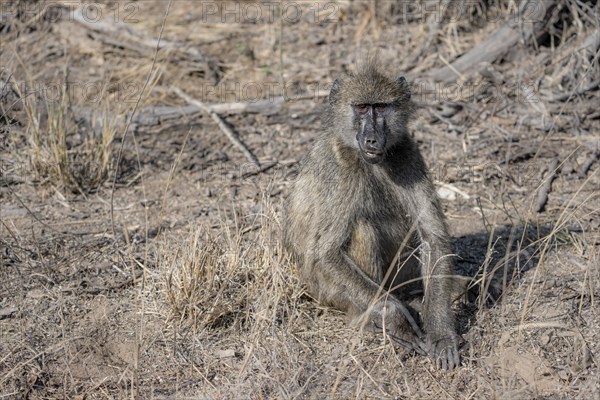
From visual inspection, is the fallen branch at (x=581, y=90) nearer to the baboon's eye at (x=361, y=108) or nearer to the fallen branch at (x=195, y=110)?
the fallen branch at (x=195, y=110)

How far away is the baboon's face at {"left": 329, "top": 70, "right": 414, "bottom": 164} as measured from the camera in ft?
14.5

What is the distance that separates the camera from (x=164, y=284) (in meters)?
4.59

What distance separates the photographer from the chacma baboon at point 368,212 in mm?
4461

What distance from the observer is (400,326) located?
4340 millimetres

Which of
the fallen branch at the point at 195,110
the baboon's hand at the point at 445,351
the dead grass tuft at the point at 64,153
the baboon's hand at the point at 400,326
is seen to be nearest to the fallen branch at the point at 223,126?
the fallen branch at the point at 195,110

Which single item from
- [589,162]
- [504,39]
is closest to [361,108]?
[589,162]

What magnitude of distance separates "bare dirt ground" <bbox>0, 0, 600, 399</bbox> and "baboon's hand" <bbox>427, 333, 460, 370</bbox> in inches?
2.3

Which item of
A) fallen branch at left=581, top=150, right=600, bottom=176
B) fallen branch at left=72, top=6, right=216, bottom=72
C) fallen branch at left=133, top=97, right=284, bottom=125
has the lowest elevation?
fallen branch at left=581, top=150, right=600, bottom=176

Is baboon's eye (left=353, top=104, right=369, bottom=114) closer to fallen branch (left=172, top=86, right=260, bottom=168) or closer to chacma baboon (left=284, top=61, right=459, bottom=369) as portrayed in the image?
chacma baboon (left=284, top=61, right=459, bottom=369)

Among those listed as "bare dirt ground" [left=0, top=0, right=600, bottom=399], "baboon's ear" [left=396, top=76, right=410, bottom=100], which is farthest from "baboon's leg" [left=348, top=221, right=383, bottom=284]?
"baboon's ear" [left=396, top=76, right=410, bottom=100]

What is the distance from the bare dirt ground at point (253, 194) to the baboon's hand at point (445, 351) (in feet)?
0.19

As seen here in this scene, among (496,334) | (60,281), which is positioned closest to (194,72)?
(60,281)

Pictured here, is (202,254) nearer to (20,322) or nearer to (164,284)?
(164,284)

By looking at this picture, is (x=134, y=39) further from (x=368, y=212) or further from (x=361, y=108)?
(x=368, y=212)
